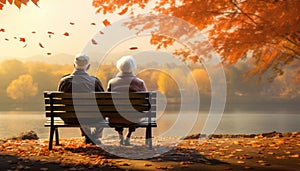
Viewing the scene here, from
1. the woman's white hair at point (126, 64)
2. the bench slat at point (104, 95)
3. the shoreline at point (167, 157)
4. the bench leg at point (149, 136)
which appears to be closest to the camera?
the shoreline at point (167, 157)

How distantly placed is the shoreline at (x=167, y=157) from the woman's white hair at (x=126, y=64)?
4.24ft

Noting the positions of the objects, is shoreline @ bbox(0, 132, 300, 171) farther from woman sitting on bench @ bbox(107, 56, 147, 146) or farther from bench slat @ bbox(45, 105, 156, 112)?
woman sitting on bench @ bbox(107, 56, 147, 146)

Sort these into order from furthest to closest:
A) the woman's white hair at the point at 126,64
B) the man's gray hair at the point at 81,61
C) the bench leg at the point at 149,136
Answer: the man's gray hair at the point at 81,61, the woman's white hair at the point at 126,64, the bench leg at the point at 149,136

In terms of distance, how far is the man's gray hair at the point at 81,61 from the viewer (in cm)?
770

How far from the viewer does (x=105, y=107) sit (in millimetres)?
7332

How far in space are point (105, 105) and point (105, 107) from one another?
1.2 inches

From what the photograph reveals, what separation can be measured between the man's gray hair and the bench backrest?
602mm

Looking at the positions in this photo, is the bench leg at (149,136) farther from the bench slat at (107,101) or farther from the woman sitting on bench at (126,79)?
the woman sitting on bench at (126,79)

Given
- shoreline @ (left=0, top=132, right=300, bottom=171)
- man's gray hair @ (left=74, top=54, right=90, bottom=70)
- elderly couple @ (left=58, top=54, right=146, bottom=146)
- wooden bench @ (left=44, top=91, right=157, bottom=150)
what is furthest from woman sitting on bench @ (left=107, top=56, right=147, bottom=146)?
shoreline @ (left=0, top=132, right=300, bottom=171)

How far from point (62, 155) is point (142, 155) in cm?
120

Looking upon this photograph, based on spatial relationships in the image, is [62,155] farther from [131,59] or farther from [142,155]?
[131,59]

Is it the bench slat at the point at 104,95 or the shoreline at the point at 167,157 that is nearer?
the shoreline at the point at 167,157

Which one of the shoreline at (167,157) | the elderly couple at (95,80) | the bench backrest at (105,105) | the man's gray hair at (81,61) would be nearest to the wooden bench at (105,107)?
the bench backrest at (105,105)

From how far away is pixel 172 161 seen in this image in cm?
634
